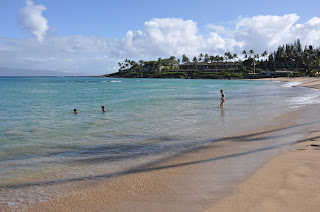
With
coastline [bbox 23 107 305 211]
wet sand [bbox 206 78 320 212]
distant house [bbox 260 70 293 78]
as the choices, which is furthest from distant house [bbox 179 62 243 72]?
wet sand [bbox 206 78 320 212]

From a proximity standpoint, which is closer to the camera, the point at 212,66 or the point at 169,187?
the point at 169,187

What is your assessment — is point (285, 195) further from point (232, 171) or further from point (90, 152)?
point (90, 152)

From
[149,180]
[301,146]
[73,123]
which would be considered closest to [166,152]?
[149,180]

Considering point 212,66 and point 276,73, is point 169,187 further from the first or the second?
point 212,66

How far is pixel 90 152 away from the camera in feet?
29.7

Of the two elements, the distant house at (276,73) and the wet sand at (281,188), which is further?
the distant house at (276,73)

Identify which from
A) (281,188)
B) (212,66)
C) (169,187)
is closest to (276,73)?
(212,66)

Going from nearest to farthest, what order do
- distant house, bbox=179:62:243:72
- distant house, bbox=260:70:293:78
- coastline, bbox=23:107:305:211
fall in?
coastline, bbox=23:107:305:211, distant house, bbox=260:70:293:78, distant house, bbox=179:62:243:72

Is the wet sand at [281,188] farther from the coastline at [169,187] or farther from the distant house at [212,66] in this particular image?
the distant house at [212,66]

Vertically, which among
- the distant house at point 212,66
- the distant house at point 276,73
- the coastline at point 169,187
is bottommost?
the coastline at point 169,187

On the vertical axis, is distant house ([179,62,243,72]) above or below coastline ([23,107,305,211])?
above

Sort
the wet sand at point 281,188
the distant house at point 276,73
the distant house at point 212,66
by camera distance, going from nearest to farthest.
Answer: the wet sand at point 281,188 < the distant house at point 276,73 < the distant house at point 212,66

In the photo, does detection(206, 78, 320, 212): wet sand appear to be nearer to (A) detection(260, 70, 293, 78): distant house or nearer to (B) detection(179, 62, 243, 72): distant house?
(A) detection(260, 70, 293, 78): distant house

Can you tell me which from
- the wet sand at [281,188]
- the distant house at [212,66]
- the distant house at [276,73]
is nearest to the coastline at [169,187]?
the wet sand at [281,188]
